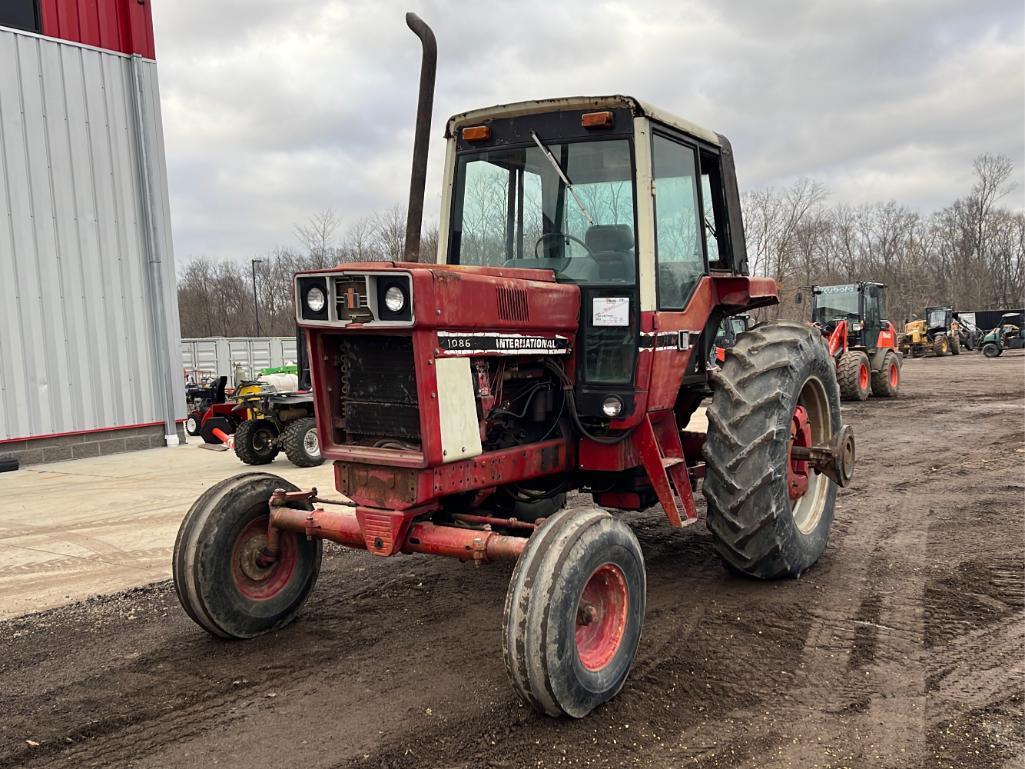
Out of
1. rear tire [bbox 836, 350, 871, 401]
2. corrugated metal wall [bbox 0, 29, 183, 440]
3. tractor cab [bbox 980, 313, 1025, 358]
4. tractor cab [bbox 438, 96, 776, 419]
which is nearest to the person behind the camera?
tractor cab [bbox 438, 96, 776, 419]

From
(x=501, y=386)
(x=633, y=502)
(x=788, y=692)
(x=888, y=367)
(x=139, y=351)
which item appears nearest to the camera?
(x=788, y=692)

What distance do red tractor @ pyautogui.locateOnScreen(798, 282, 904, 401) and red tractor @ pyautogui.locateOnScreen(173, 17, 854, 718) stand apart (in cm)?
1233

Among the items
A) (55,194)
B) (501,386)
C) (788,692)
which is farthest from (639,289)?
(55,194)

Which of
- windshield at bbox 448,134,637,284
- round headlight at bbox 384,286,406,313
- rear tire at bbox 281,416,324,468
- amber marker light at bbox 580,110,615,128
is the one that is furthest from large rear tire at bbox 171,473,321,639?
rear tire at bbox 281,416,324,468

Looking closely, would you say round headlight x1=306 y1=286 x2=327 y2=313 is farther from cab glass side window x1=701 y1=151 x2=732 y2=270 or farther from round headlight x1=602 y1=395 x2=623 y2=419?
cab glass side window x1=701 y1=151 x2=732 y2=270

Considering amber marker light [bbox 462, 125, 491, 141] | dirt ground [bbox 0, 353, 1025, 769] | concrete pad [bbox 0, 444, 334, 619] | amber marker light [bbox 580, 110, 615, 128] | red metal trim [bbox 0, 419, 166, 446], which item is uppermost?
amber marker light [bbox 462, 125, 491, 141]

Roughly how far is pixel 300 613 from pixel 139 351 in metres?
8.98

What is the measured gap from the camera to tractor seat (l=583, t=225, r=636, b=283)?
14.3ft

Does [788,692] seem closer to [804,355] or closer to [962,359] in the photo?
[804,355]

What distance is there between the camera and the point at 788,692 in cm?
351

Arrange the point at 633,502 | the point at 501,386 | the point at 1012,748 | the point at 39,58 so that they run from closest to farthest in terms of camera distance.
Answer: the point at 1012,748
the point at 501,386
the point at 633,502
the point at 39,58

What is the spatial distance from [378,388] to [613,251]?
150 centimetres

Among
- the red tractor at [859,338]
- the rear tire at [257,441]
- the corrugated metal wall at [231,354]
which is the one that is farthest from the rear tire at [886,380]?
the corrugated metal wall at [231,354]

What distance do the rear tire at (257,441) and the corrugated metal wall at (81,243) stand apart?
98.5 inches
